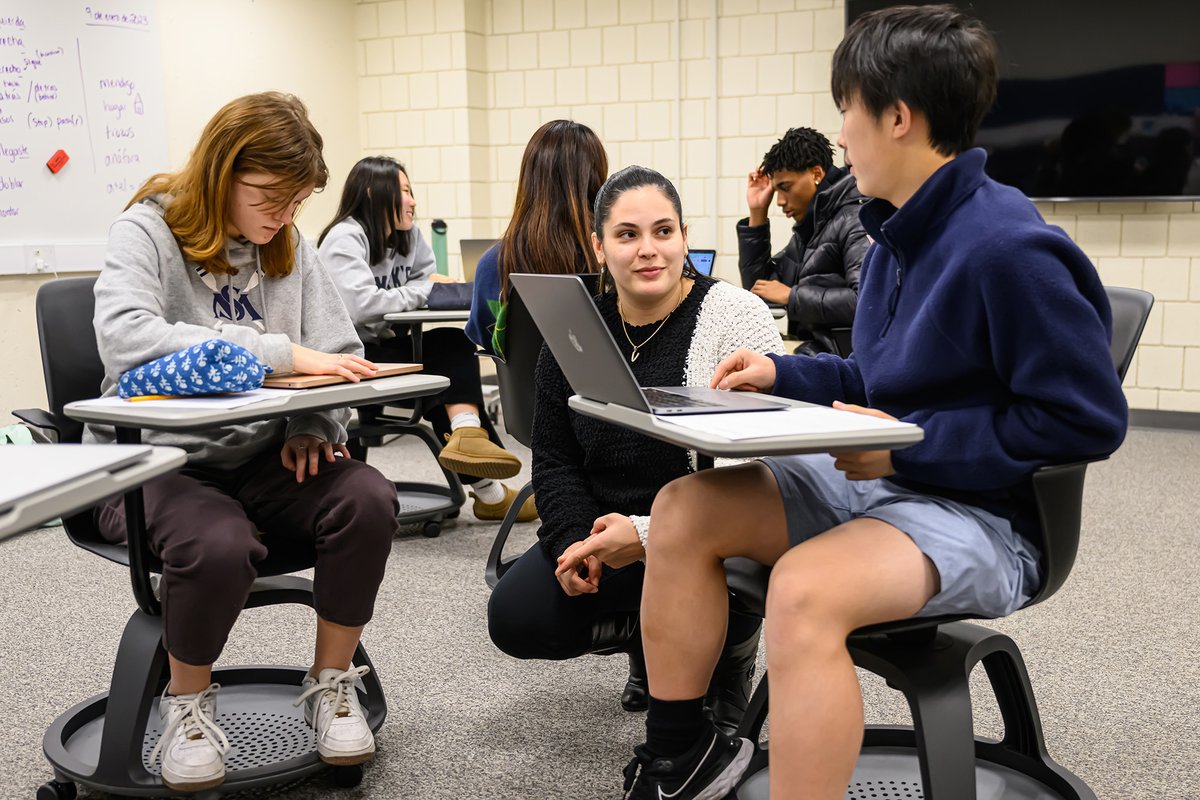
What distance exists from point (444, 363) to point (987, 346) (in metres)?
2.63

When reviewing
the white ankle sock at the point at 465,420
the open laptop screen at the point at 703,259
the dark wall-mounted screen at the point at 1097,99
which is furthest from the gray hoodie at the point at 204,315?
the dark wall-mounted screen at the point at 1097,99

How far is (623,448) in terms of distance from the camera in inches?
73.3

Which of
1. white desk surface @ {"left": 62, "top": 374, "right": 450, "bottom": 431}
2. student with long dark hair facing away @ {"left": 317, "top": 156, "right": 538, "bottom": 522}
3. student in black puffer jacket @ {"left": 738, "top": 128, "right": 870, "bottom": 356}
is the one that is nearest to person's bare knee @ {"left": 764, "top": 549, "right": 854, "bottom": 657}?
white desk surface @ {"left": 62, "top": 374, "right": 450, "bottom": 431}

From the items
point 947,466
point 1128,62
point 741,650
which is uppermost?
point 1128,62

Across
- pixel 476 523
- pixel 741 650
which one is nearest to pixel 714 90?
pixel 476 523

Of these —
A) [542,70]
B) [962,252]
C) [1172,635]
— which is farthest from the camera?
[542,70]

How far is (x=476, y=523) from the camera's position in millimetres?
3646

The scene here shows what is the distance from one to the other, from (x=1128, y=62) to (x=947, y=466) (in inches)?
170

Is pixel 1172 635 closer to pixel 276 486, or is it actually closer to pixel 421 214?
pixel 276 486

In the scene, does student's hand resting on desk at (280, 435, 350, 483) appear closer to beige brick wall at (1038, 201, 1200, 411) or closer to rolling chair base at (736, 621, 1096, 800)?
rolling chair base at (736, 621, 1096, 800)

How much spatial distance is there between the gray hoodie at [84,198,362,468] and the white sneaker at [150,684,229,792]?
41cm

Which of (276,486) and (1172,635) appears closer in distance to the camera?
(276,486)

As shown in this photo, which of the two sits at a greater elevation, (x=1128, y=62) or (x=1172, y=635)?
(x=1128, y=62)

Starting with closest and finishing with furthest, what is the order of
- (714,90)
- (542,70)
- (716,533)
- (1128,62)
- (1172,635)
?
(716,533) → (1172,635) → (1128,62) → (714,90) → (542,70)
